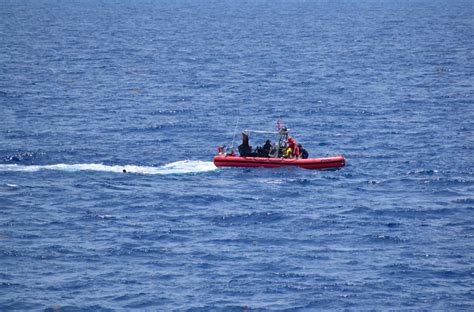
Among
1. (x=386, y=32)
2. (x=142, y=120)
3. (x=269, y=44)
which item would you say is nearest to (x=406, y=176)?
(x=142, y=120)

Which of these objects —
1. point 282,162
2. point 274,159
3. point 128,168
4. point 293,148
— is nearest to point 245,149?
point 274,159

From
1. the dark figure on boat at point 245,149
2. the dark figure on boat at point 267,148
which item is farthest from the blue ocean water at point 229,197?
the dark figure on boat at point 267,148

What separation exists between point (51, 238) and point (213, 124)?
30.8 meters

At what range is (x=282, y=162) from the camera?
5716 centimetres

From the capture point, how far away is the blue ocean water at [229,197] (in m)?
39.4

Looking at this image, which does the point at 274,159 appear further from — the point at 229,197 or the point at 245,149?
the point at 229,197

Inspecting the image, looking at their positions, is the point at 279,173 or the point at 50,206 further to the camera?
the point at 279,173

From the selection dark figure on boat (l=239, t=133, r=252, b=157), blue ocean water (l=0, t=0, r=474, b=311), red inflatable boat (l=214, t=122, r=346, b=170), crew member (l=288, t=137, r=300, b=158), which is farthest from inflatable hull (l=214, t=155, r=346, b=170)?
crew member (l=288, t=137, r=300, b=158)

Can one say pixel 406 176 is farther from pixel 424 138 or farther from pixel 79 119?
pixel 79 119

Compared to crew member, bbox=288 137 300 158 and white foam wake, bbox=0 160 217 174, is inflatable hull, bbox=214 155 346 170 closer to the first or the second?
crew member, bbox=288 137 300 158

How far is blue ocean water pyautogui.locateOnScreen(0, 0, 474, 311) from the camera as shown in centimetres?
3938

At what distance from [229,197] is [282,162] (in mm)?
5831

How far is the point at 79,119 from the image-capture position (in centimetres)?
7581

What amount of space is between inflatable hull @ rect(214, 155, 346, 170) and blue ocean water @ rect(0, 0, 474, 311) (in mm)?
455
